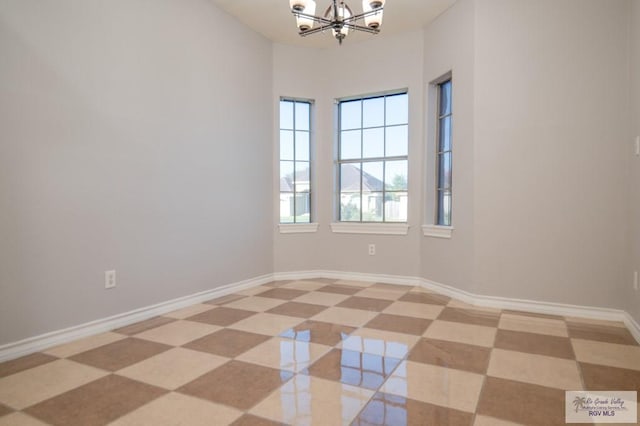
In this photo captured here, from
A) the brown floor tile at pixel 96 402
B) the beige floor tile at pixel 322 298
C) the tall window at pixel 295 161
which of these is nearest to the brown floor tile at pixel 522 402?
the brown floor tile at pixel 96 402

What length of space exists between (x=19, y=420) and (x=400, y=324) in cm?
237

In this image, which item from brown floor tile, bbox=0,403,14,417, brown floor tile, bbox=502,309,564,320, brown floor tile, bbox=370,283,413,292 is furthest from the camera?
brown floor tile, bbox=370,283,413,292

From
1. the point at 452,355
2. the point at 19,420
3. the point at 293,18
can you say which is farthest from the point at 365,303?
the point at 293,18

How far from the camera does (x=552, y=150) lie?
330cm

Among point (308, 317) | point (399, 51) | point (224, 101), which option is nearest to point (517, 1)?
point (399, 51)

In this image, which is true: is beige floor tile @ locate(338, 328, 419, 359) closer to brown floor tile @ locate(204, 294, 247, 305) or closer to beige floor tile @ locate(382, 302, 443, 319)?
beige floor tile @ locate(382, 302, 443, 319)

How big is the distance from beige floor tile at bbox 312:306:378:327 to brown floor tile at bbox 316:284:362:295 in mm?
686

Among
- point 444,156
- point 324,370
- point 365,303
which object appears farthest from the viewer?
point 444,156

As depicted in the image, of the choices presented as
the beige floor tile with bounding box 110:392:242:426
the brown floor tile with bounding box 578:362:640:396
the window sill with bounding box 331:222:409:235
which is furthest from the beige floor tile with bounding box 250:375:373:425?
the window sill with bounding box 331:222:409:235

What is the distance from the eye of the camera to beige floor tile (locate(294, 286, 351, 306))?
3.75m

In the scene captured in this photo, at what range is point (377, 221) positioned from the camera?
4.78m

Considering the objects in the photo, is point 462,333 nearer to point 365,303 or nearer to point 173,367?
point 365,303

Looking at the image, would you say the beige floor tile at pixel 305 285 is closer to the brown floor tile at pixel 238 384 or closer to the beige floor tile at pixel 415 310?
the beige floor tile at pixel 415 310

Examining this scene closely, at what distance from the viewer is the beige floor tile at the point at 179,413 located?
66.7 inches
